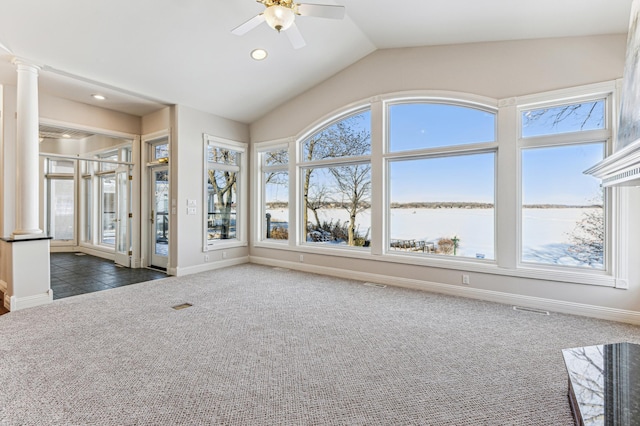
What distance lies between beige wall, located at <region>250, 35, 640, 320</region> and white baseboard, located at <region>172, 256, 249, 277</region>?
1.27m

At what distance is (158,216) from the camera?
6.21 meters

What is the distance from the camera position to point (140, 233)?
620 cm

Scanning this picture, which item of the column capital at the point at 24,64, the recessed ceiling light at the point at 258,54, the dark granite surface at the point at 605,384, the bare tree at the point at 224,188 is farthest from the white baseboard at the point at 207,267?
the dark granite surface at the point at 605,384

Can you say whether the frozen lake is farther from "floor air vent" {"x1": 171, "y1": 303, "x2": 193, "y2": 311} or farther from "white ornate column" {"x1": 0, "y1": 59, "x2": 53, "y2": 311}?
"white ornate column" {"x1": 0, "y1": 59, "x2": 53, "y2": 311}

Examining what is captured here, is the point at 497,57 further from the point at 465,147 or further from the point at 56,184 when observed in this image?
the point at 56,184

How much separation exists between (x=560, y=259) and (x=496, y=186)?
1202 millimetres

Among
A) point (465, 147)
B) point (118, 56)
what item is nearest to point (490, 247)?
point (465, 147)

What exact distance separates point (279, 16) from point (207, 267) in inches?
180

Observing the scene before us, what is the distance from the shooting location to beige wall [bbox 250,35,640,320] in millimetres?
3438

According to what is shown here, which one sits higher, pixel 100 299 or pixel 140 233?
pixel 140 233

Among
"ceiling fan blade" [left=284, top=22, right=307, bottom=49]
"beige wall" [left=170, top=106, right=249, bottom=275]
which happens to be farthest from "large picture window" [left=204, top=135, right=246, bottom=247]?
"ceiling fan blade" [left=284, top=22, right=307, bottom=49]

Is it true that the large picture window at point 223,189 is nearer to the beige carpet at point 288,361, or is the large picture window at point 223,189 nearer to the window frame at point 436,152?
the beige carpet at point 288,361

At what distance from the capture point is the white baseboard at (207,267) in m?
5.39

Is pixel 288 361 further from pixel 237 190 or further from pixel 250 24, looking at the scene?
pixel 237 190
